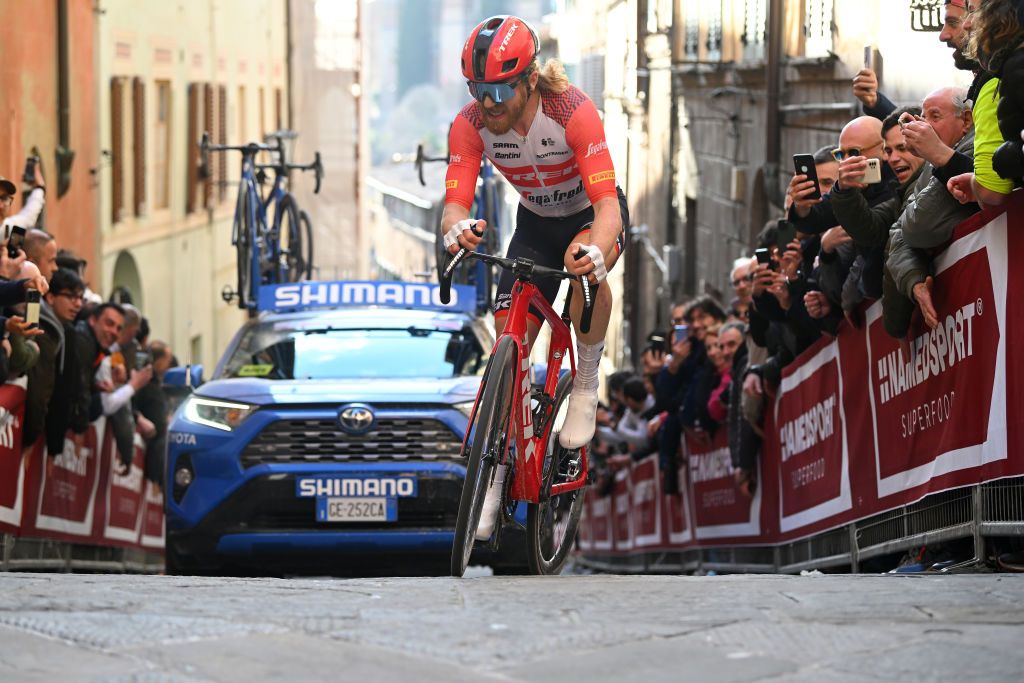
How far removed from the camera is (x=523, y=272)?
7.11 m

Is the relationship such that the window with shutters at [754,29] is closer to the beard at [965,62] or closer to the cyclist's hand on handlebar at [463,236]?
the beard at [965,62]

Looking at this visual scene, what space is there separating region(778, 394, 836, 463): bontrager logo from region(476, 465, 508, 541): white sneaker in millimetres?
2784

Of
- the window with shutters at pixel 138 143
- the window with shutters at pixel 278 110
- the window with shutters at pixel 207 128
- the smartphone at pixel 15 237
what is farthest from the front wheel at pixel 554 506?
the window with shutters at pixel 278 110

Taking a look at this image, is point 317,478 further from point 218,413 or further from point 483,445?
point 483,445

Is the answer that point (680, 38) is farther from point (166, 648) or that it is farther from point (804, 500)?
point (166, 648)

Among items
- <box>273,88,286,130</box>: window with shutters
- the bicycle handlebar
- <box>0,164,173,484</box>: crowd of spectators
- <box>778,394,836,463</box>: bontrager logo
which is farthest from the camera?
<box>273,88,286,130</box>: window with shutters

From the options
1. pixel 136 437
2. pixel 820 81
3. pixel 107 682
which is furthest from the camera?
pixel 820 81

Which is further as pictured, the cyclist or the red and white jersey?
the red and white jersey

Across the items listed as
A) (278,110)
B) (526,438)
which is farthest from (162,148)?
(526,438)

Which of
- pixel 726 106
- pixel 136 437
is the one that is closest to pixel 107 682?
pixel 136 437

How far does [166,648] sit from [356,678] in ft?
1.99

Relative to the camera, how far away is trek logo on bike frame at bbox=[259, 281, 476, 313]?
12.1 meters

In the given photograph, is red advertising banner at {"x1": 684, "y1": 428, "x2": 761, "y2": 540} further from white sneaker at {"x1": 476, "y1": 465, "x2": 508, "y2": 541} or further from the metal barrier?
white sneaker at {"x1": 476, "y1": 465, "x2": 508, "y2": 541}

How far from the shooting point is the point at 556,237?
7762mm
